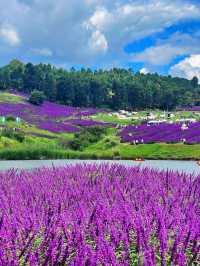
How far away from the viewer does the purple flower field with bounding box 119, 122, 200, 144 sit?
157 feet

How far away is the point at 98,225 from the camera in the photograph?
274 inches

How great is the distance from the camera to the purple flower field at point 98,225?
18.2 ft

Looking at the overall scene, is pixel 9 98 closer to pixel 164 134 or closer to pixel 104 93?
pixel 104 93

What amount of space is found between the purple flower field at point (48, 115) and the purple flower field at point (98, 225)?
55.8 meters

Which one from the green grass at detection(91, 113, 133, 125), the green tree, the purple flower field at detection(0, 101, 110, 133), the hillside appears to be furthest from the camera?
the green tree

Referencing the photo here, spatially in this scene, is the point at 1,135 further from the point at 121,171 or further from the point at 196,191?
the point at 196,191

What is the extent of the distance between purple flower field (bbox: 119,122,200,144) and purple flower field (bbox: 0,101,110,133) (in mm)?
15085

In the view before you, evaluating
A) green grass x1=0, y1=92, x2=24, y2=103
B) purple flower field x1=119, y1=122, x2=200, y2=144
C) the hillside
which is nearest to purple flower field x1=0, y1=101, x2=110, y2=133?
the hillside

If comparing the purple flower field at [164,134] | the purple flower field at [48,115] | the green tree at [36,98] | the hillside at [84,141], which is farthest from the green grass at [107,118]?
the purple flower field at [164,134]

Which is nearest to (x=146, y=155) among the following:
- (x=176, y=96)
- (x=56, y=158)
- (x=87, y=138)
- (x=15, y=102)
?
(x=56, y=158)

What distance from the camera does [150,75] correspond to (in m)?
158

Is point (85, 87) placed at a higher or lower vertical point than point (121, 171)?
higher

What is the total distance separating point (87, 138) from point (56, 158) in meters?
11.9

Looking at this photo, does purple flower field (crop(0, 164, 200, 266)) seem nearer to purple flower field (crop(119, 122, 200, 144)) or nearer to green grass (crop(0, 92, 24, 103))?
purple flower field (crop(119, 122, 200, 144))
